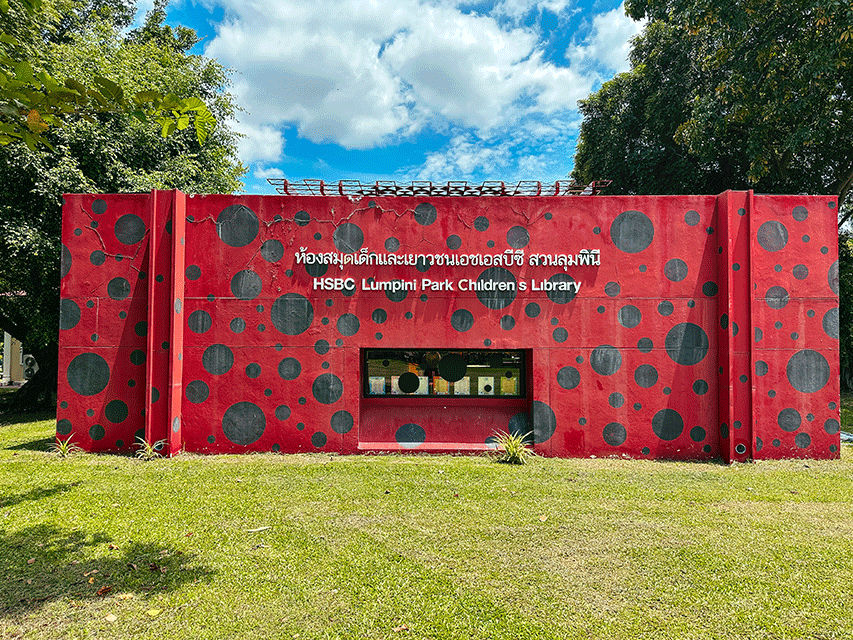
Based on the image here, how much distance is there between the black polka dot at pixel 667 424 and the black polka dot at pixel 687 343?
905mm

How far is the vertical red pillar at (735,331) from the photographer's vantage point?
7766 mm

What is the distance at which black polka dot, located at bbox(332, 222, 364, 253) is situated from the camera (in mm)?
8406

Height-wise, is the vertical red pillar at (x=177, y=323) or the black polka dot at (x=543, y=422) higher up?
the vertical red pillar at (x=177, y=323)

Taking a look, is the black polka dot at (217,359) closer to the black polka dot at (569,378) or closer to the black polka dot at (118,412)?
the black polka dot at (118,412)

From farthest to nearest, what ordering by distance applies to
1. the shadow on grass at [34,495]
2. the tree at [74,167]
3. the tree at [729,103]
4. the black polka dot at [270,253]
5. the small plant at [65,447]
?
the tree at [729,103], the tree at [74,167], the black polka dot at [270,253], the small plant at [65,447], the shadow on grass at [34,495]

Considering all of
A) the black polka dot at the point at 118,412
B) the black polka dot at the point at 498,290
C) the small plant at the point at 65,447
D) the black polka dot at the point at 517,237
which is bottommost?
the small plant at the point at 65,447

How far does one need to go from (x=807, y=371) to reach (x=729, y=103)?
31.1 ft

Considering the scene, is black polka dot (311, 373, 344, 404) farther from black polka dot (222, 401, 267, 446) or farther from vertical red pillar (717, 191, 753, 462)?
vertical red pillar (717, 191, 753, 462)

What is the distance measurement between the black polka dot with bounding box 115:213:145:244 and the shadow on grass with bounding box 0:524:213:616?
5.06 metres

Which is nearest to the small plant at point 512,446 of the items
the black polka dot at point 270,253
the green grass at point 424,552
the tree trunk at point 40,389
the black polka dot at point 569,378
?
the green grass at point 424,552

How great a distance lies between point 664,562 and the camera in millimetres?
4309

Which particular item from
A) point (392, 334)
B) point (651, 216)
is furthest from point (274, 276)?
point (651, 216)

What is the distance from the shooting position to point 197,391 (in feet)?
27.2

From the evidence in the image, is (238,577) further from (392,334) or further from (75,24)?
(75,24)
